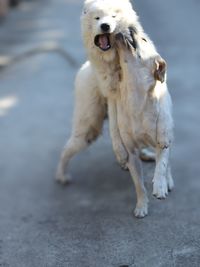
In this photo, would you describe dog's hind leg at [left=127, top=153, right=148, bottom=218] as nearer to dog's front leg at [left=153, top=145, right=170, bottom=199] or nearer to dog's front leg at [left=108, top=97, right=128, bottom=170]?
dog's front leg at [left=108, top=97, right=128, bottom=170]

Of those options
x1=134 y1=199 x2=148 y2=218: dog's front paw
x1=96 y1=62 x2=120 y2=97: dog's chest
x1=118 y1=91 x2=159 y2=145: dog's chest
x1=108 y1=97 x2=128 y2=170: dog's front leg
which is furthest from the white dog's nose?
x1=134 y1=199 x2=148 y2=218: dog's front paw

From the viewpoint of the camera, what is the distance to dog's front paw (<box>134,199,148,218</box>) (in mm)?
4066

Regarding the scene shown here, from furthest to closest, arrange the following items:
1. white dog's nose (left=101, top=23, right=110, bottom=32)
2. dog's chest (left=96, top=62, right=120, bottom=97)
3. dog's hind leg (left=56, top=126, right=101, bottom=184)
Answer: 1. dog's hind leg (left=56, top=126, right=101, bottom=184)
2. dog's chest (left=96, top=62, right=120, bottom=97)
3. white dog's nose (left=101, top=23, right=110, bottom=32)

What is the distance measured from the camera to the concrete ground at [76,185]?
375 cm

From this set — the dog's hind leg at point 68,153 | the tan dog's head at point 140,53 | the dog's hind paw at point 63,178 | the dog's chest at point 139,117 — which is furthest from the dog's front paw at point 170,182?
the tan dog's head at point 140,53

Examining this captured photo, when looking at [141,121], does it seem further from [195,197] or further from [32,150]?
[32,150]

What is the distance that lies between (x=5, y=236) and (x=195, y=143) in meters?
1.80

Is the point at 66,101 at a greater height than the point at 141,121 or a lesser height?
lesser

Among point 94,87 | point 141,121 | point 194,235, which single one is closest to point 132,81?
point 141,121

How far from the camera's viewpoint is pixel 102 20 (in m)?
3.50

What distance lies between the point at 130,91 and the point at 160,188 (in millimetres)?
613

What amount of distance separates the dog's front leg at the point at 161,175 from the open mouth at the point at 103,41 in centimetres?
70

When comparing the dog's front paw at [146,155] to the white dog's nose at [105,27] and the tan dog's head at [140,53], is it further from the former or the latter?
the white dog's nose at [105,27]

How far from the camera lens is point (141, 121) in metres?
3.79
